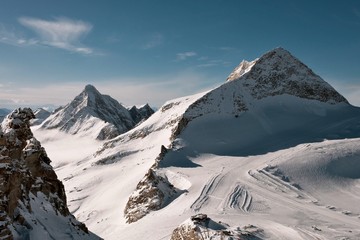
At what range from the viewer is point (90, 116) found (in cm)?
10144

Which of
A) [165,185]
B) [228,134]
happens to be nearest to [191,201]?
[165,185]

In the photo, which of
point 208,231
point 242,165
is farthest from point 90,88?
point 208,231

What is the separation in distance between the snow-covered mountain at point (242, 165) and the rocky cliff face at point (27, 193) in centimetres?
797

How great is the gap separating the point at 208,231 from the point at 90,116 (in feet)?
285

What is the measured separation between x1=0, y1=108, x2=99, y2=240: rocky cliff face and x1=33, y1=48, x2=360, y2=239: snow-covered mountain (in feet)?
26.1

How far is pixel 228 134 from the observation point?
5431cm

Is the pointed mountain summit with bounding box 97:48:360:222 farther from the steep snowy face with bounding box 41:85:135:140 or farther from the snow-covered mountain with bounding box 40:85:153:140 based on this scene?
the steep snowy face with bounding box 41:85:135:140

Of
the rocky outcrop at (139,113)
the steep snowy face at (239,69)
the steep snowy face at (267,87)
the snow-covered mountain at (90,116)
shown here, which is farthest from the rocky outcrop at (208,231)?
the rocky outcrop at (139,113)

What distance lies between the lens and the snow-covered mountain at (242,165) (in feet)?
94.5

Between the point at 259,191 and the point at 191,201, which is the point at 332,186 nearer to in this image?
the point at 259,191

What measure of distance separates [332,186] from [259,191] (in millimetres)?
8180

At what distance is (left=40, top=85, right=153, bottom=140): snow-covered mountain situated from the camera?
315 feet

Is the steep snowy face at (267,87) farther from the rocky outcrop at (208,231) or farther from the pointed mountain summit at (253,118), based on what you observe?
the rocky outcrop at (208,231)

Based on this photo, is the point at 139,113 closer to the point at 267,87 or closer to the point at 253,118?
the point at 267,87
